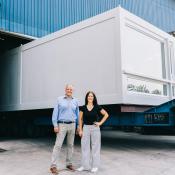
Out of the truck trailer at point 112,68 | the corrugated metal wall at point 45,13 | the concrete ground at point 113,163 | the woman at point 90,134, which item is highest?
the corrugated metal wall at point 45,13

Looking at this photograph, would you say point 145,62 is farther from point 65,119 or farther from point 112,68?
point 65,119

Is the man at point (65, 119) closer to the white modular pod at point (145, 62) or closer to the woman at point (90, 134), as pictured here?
the woman at point (90, 134)

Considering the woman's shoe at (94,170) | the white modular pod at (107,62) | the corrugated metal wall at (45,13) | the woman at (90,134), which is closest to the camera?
the woman's shoe at (94,170)

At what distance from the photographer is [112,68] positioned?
6430 millimetres

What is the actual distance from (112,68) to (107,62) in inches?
8.3

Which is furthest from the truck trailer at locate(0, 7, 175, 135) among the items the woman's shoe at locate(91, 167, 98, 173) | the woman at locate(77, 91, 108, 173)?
the woman's shoe at locate(91, 167, 98, 173)

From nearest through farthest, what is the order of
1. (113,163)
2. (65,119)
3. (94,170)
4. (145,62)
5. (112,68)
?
(94,170) < (65,119) < (113,163) < (112,68) < (145,62)

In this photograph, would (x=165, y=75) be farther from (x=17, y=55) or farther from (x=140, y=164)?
(x=17, y=55)

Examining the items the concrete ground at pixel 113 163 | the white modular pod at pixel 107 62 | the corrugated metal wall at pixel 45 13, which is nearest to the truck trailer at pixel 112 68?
the white modular pod at pixel 107 62

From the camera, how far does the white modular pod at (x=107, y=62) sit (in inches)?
252

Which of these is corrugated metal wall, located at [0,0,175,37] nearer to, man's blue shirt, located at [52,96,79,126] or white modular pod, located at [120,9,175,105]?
white modular pod, located at [120,9,175,105]

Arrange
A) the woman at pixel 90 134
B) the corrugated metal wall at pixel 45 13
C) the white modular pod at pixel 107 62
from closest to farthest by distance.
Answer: the woman at pixel 90 134 < the white modular pod at pixel 107 62 < the corrugated metal wall at pixel 45 13

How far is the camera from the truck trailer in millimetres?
6430

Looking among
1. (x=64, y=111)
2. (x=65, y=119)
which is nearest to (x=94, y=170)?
(x=65, y=119)
